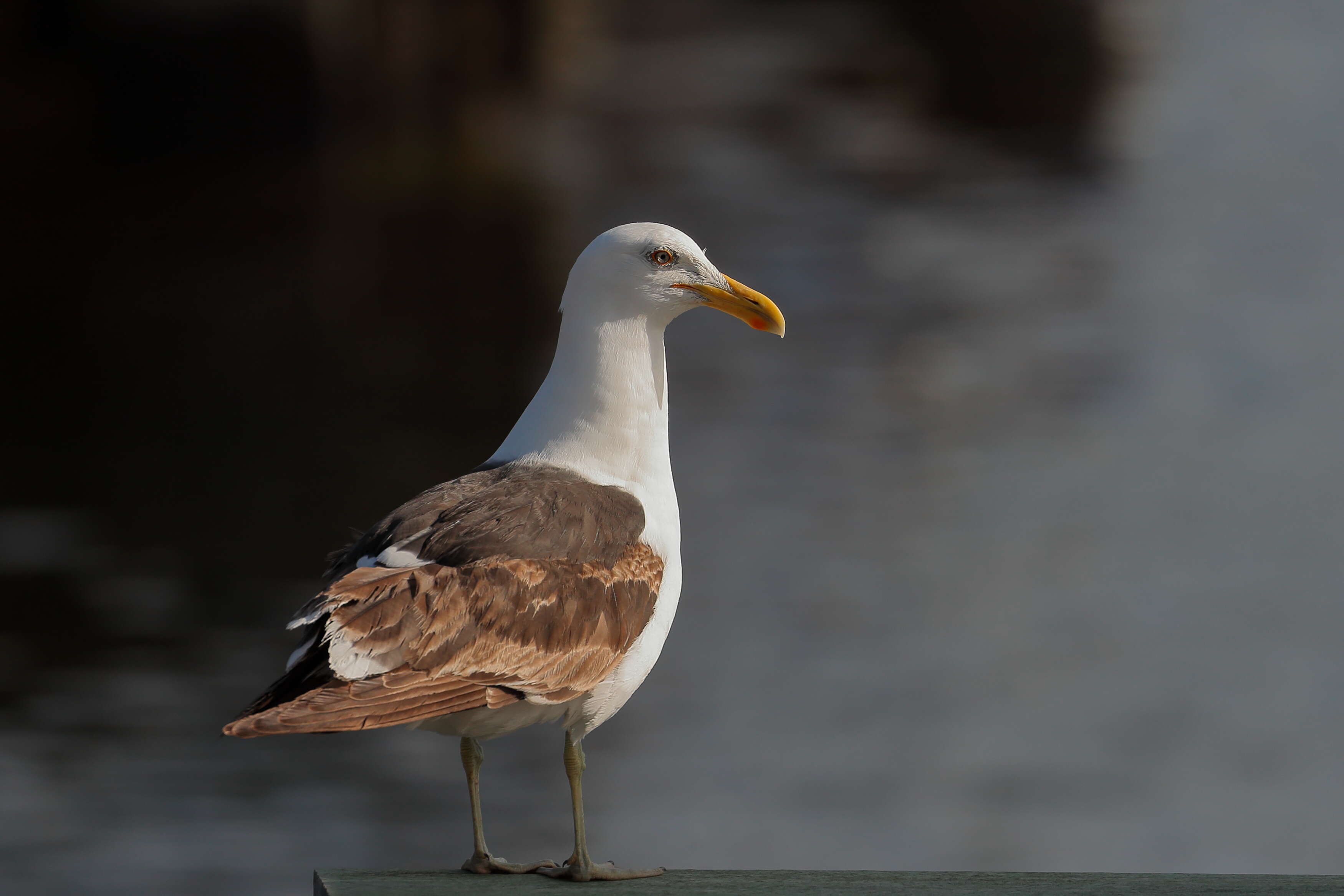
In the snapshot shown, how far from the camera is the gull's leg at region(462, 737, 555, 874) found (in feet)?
13.2

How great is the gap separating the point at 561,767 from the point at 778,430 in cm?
653

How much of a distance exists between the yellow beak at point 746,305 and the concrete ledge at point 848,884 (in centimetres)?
141

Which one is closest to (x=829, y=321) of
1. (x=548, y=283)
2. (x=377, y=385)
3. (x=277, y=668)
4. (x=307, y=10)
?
(x=548, y=283)

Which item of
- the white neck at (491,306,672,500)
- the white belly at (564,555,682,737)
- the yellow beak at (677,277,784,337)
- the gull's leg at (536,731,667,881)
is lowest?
the gull's leg at (536,731,667,881)

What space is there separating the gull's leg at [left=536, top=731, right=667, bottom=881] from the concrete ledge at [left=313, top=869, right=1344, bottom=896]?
0.03 metres

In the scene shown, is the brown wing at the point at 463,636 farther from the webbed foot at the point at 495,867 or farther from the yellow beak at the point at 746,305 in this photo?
the yellow beak at the point at 746,305

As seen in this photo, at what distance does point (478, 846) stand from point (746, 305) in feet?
5.11

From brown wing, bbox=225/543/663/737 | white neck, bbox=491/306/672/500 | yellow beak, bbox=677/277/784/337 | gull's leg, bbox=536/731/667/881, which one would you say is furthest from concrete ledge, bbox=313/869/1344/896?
yellow beak, bbox=677/277/784/337

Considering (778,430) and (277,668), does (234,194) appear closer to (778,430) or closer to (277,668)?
(778,430)

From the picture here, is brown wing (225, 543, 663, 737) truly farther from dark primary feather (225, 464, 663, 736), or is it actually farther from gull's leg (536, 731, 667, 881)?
gull's leg (536, 731, 667, 881)

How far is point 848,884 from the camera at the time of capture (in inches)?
154

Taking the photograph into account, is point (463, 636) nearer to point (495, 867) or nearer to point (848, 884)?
point (495, 867)

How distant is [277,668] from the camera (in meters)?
9.80

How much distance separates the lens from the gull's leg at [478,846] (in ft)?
13.2
